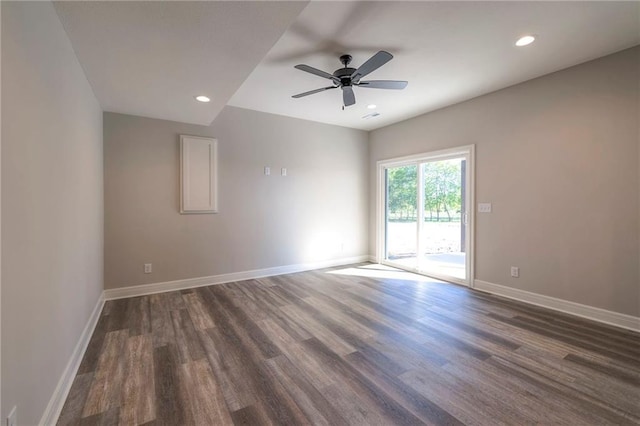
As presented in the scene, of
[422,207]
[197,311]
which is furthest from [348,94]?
[197,311]

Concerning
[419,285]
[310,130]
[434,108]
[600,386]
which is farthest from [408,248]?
[600,386]

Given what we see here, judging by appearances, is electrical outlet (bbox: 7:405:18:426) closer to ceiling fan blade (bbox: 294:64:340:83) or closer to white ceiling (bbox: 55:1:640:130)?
white ceiling (bbox: 55:1:640:130)

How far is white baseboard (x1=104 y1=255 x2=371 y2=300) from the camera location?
3.71m

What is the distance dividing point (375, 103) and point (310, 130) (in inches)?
55.6

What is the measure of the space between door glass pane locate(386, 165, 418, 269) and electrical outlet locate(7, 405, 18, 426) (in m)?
4.86

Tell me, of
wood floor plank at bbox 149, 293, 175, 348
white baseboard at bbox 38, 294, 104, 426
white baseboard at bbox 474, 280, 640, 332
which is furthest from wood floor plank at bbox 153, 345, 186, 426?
white baseboard at bbox 474, 280, 640, 332

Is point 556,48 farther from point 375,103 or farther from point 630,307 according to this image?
point 630,307

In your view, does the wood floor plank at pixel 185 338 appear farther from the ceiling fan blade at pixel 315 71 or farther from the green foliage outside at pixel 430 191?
the green foliage outside at pixel 430 191

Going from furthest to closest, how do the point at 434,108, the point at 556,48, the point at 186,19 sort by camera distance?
the point at 434,108
the point at 556,48
the point at 186,19

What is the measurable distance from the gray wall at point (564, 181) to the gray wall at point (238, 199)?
2.32 metres

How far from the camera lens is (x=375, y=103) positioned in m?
4.20

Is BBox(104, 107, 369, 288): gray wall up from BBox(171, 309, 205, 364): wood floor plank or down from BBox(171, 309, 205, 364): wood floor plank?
up

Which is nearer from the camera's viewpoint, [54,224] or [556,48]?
[54,224]

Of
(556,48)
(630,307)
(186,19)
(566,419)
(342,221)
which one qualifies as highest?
(556,48)
